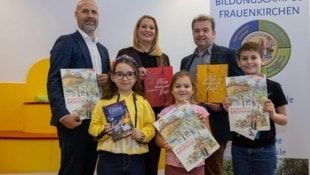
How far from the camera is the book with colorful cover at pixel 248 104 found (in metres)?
2.59

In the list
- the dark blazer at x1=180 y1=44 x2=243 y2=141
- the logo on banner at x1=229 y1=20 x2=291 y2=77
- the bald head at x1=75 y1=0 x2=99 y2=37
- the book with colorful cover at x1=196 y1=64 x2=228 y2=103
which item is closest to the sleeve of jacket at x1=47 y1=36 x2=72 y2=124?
the bald head at x1=75 y1=0 x2=99 y2=37

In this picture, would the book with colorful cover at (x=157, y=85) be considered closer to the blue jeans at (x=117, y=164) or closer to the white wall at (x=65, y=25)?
the blue jeans at (x=117, y=164)

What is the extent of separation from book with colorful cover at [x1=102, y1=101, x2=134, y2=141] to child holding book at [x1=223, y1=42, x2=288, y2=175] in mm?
752

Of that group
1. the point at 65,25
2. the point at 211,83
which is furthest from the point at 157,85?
the point at 65,25

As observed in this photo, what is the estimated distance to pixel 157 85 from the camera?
115 inches

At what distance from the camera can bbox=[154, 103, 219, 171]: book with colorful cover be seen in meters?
2.58

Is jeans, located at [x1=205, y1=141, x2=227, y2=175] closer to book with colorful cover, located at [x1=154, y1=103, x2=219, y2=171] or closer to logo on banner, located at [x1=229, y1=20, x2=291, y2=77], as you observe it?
book with colorful cover, located at [x1=154, y1=103, x2=219, y2=171]

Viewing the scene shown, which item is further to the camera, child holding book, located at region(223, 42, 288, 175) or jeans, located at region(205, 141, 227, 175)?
jeans, located at region(205, 141, 227, 175)

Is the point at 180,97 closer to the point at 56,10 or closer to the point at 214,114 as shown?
the point at 214,114

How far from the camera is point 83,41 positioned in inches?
114

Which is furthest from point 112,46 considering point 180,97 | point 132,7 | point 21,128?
point 180,97

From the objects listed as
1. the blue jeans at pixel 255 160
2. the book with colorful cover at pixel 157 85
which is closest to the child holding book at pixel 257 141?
the blue jeans at pixel 255 160

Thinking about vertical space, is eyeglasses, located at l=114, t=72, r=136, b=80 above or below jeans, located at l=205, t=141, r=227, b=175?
above

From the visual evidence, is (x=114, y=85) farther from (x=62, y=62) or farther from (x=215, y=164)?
(x=215, y=164)
